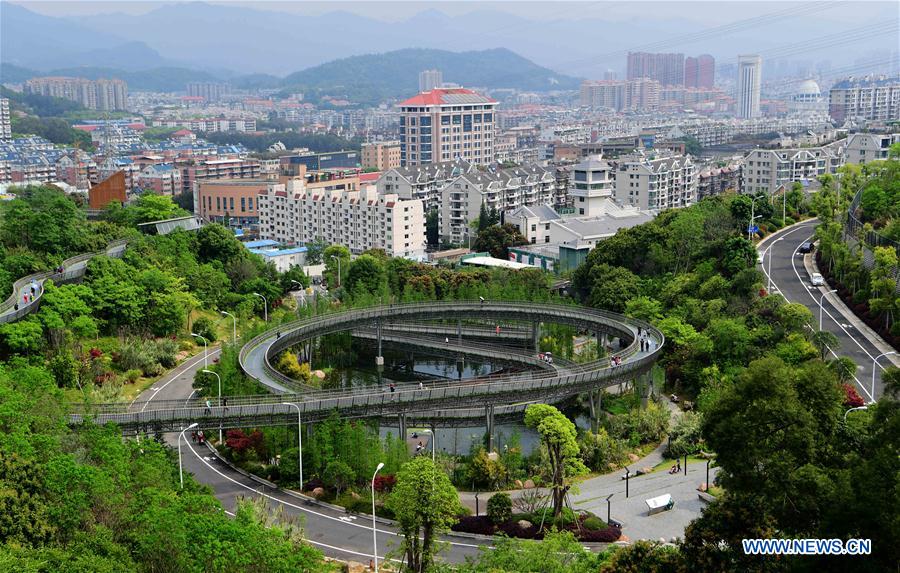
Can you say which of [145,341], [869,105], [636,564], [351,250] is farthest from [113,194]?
[869,105]

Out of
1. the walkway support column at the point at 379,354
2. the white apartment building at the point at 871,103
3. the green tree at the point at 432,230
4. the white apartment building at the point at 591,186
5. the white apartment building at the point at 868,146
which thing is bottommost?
the walkway support column at the point at 379,354

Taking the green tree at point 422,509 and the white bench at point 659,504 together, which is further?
the white bench at point 659,504

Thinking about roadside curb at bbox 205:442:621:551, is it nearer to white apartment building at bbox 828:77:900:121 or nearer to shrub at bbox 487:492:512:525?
shrub at bbox 487:492:512:525

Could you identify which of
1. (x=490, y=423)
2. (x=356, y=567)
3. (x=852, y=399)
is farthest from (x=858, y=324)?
(x=356, y=567)

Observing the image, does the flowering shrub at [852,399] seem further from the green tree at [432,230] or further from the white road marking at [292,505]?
the green tree at [432,230]

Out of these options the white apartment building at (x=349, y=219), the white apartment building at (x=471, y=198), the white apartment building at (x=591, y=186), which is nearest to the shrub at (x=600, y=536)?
the white apartment building at (x=349, y=219)

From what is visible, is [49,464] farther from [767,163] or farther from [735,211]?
[767,163]

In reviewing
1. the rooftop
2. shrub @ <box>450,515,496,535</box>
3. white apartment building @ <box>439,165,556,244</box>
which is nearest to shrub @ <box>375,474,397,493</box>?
shrub @ <box>450,515,496,535</box>
